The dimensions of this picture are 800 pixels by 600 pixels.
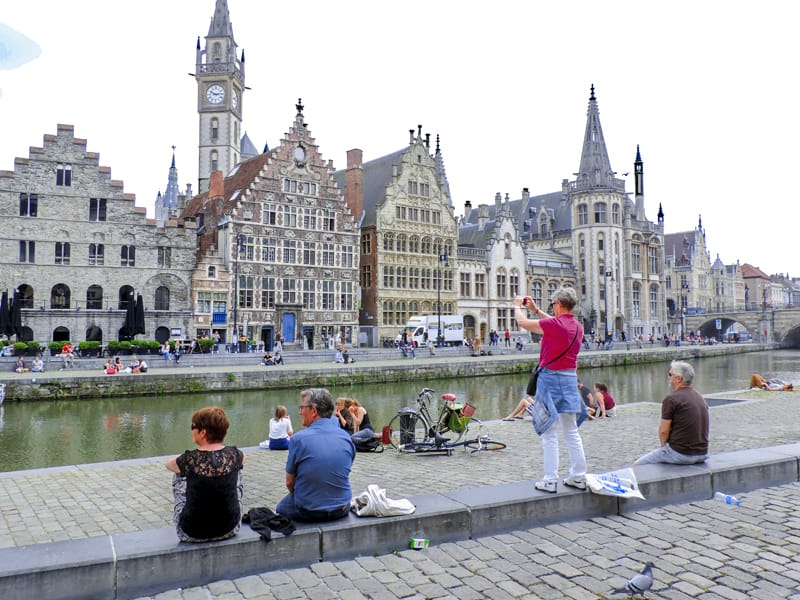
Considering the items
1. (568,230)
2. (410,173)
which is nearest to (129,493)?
(410,173)

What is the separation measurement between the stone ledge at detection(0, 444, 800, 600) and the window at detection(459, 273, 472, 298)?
155 ft

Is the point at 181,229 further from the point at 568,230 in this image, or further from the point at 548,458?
the point at 568,230

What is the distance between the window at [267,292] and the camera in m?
41.8

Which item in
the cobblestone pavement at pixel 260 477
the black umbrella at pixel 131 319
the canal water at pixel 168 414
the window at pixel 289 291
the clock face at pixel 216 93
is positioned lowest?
the canal water at pixel 168 414

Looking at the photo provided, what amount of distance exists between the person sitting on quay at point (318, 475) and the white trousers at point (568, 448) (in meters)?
2.10

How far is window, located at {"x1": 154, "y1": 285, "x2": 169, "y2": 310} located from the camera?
128ft

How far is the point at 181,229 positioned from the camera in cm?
4025

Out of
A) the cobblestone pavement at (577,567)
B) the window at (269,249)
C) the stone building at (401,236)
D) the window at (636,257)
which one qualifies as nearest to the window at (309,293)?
the window at (269,249)

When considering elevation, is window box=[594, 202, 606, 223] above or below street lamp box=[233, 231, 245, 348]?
above

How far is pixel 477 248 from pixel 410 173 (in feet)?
37.9

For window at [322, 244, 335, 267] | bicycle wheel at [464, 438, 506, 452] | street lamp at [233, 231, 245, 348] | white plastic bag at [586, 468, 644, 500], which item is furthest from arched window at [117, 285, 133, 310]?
white plastic bag at [586, 468, 644, 500]

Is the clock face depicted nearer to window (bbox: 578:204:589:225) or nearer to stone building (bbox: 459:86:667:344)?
stone building (bbox: 459:86:667:344)

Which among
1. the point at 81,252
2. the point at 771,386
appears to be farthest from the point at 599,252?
the point at 81,252

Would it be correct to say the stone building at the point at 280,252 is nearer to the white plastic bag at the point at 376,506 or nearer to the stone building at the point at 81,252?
the stone building at the point at 81,252
